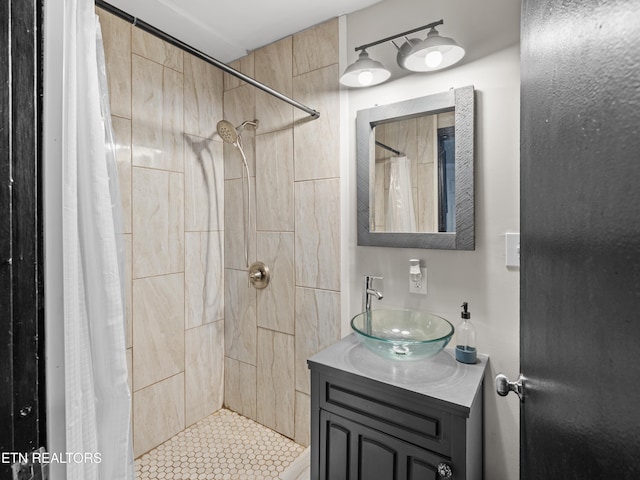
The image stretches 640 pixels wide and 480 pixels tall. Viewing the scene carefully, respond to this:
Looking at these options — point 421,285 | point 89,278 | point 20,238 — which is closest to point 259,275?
point 421,285

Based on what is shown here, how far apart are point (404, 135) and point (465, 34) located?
429 millimetres

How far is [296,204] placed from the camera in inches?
67.6

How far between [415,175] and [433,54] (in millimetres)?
463

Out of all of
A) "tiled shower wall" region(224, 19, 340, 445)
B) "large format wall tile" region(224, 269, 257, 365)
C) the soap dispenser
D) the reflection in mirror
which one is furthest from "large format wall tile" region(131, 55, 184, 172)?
the soap dispenser

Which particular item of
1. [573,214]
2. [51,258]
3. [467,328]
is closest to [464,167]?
[467,328]

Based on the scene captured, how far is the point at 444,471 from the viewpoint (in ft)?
3.13

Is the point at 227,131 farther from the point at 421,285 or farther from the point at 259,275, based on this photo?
the point at 421,285

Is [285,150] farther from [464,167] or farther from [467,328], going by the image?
[467,328]

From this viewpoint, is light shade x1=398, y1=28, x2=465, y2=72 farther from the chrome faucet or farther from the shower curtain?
the shower curtain

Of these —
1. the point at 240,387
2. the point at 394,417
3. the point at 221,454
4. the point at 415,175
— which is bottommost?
the point at 221,454

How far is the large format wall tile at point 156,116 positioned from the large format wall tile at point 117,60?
37 mm

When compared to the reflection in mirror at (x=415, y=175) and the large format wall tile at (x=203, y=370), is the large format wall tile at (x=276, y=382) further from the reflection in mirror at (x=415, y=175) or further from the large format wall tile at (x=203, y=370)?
the reflection in mirror at (x=415, y=175)

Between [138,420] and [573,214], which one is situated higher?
[573,214]

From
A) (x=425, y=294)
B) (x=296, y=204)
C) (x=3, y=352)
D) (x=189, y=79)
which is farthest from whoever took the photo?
(x=189, y=79)
